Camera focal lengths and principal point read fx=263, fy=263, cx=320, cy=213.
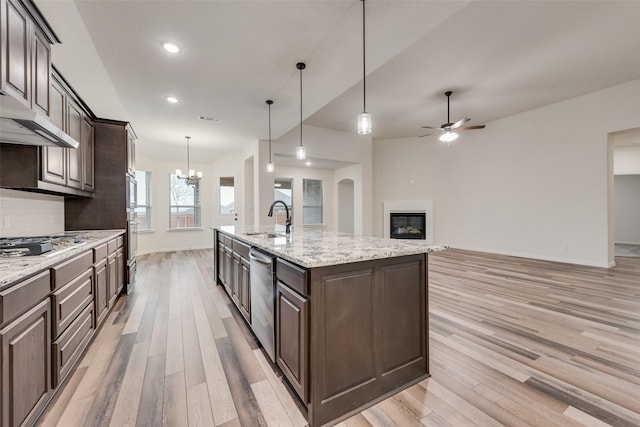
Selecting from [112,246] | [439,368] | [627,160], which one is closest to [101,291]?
[112,246]

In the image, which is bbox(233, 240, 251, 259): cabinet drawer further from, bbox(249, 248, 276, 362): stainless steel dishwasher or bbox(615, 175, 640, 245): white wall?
bbox(615, 175, 640, 245): white wall

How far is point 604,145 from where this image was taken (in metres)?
4.70

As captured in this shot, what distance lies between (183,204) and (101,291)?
568cm

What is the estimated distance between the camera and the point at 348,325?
59.2 inches

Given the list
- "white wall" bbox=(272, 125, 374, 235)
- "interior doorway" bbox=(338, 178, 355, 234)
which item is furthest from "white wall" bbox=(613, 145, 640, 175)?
"interior doorway" bbox=(338, 178, 355, 234)

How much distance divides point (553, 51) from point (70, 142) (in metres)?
5.37

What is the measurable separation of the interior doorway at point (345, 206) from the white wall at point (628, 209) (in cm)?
785

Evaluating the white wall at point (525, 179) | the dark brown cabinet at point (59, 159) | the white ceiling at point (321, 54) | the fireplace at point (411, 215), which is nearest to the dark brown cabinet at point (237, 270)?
the dark brown cabinet at point (59, 159)

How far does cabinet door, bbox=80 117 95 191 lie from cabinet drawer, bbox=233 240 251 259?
78.0 inches

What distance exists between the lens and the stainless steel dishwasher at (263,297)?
187 centimetres

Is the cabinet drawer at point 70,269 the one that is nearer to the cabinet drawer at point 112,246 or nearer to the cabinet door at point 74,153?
the cabinet drawer at point 112,246

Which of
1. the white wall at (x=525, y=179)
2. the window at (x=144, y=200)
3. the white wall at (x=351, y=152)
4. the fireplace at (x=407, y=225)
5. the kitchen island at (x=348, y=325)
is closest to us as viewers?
the kitchen island at (x=348, y=325)

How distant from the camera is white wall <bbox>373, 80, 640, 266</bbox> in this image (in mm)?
4762

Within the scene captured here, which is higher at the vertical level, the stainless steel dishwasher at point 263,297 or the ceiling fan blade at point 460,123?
the ceiling fan blade at point 460,123
